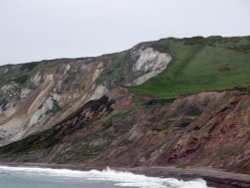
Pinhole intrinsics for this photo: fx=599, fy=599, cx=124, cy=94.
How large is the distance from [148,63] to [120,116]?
33.7 metres

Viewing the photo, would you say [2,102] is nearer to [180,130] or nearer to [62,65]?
[62,65]

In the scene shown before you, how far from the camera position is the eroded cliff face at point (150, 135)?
227ft

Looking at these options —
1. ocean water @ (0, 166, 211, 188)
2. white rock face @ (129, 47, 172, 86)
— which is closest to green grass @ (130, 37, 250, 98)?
white rock face @ (129, 47, 172, 86)

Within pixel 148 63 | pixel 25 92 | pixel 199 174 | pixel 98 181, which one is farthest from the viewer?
pixel 25 92

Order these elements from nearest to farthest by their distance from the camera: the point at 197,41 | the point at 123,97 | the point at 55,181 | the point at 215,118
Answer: the point at 55,181, the point at 215,118, the point at 123,97, the point at 197,41

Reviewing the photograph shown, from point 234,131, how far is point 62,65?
91.8m

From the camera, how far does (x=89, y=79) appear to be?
14375cm

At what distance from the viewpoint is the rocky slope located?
237 feet

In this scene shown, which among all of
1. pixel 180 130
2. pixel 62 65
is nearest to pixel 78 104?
pixel 62 65

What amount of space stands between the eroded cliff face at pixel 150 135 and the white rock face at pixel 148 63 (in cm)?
1588

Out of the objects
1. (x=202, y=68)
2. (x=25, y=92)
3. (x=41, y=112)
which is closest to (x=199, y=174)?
(x=202, y=68)

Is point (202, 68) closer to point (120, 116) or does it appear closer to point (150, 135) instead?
point (120, 116)

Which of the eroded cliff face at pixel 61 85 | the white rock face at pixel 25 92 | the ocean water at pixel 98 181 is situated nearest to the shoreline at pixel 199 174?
the ocean water at pixel 98 181

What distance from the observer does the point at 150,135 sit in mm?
86250
